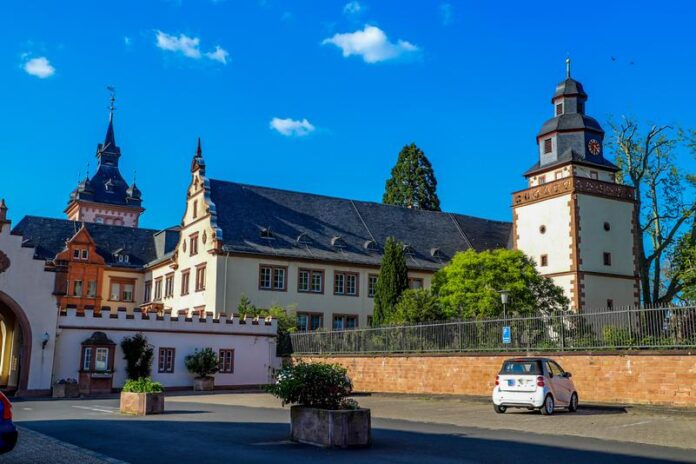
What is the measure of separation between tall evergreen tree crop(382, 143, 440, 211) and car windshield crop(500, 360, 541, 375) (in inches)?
1799

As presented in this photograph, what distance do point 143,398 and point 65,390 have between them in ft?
50.8

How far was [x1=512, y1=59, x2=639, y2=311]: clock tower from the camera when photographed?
4319 centimetres

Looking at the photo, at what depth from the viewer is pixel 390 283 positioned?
4150 cm

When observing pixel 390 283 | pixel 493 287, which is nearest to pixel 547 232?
pixel 493 287

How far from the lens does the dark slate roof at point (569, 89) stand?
4628 cm

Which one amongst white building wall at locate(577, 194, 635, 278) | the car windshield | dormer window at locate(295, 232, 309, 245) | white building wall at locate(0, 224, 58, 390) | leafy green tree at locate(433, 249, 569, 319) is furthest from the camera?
dormer window at locate(295, 232, 309, 245)

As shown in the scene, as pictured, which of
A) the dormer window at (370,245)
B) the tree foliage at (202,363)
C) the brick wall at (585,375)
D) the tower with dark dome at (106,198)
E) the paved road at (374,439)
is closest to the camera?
Answer: the paved road at (374,439)

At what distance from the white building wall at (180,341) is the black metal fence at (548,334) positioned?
26.0ft

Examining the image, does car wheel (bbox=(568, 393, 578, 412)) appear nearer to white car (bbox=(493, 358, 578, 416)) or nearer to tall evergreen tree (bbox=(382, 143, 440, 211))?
white car (bbox=(493, 358, 578, 416))

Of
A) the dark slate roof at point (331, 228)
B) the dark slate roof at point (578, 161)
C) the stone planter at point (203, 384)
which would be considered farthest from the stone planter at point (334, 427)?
the dark slate roof at point (578, 161)

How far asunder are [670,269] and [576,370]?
93.5 feet

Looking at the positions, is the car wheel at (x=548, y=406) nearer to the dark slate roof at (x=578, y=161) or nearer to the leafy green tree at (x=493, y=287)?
the leafy green tree at (x=493, y=287)

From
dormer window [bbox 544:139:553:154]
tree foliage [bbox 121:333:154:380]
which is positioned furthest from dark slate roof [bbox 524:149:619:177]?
tree foliage [bbox 121:333:154:380]

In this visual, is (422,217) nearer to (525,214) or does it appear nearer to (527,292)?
(525,214)
